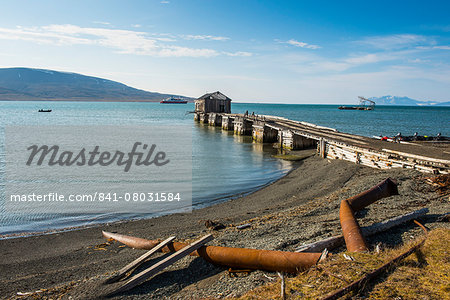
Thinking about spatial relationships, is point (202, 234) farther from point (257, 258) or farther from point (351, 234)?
point (351, 234)

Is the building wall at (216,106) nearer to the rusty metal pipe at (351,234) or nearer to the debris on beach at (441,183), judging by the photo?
the debris on beach at (441,183)

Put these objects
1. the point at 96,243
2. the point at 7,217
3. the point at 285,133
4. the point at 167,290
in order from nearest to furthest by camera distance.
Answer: the point at 167,290, the point at 96,243, the point at 7,217, the point at 285,133

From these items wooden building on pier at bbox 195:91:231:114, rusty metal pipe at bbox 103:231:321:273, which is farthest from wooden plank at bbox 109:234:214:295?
wooden building on pier at bbox 195:91:231:114

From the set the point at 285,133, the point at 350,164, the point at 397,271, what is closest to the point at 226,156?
the point at 285,133

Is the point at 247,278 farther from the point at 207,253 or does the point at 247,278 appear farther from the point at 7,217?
the point at 7,217

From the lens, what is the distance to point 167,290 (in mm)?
6656

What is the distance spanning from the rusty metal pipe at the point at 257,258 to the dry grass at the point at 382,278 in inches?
14.5

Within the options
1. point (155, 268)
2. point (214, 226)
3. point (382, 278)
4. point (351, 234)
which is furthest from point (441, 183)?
point (155, 268)

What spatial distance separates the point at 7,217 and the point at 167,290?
11.5 metres

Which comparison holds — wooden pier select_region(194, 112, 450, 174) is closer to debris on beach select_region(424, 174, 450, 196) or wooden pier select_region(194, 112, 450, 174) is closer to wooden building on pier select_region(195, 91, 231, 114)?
debris on beach select_region(424, 174, 450, 196)

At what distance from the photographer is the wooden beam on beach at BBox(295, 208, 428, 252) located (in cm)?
698

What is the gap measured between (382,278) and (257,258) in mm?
2470

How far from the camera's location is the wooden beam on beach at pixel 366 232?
698 centimetres

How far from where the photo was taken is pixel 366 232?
7.79 meters
